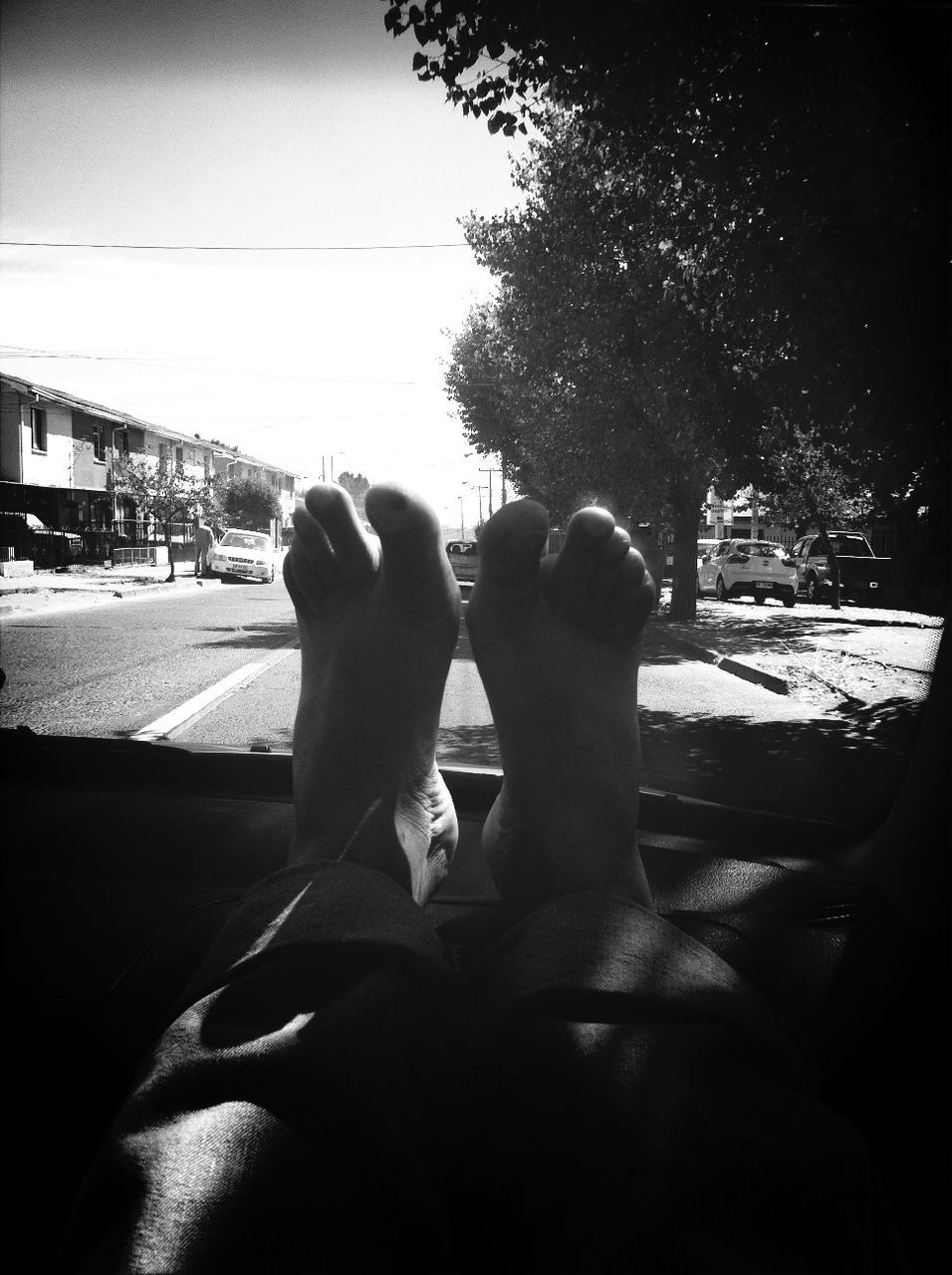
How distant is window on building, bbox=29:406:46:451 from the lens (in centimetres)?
2952

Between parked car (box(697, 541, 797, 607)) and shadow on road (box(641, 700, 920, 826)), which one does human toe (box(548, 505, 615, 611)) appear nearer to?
shadow on road (box(641, 700, 920, 826))

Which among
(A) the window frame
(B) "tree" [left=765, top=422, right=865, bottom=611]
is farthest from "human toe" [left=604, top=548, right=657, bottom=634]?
(A) the window frame

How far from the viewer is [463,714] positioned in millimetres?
6289

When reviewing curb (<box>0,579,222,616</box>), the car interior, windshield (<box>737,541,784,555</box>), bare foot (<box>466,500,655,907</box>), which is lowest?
curb (<box>0,579,222,616</box>)

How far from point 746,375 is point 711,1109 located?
6629 mm

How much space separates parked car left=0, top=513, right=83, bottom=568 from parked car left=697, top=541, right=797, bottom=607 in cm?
1830

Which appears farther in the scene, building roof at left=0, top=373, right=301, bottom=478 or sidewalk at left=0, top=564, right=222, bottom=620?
building roof at left=0, top=373, right=301, bottom=478

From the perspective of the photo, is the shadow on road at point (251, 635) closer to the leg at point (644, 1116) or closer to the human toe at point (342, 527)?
the human toe at point (342, 527)

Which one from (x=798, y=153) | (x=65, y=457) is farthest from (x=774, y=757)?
(x=65, y=457)

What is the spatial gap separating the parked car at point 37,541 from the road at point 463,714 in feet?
52.4

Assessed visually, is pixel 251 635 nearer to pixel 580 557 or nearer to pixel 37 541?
pixel 580 557

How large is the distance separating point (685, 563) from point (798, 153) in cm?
1064

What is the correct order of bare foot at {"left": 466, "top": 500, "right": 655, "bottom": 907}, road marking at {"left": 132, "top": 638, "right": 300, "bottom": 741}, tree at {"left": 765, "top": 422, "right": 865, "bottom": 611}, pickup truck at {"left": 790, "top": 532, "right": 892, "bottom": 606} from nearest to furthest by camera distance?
bare foot at {"left": 466, "top": 500, "right": 655, "bottom": 907} < road marking at {"left": 132, "top": 638, "right": 300, "bottom": 741} < tree at {"left": 765, "top": 422, "right": 865, "bottom": 611} < pickup truck at {"left": 790, "top": 532, "right": 892, "bottom": 606}

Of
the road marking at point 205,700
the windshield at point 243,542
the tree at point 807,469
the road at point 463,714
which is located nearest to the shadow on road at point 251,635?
the road at point 463,714
